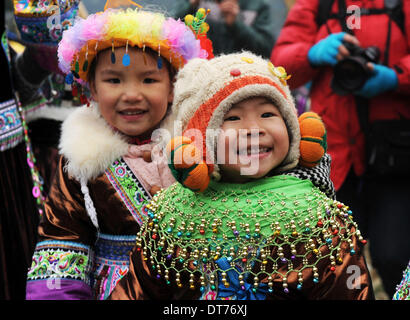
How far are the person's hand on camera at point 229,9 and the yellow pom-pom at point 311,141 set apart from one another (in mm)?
1442

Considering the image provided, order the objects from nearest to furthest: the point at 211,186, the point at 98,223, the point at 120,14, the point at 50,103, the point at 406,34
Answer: the point at 211,186 → the point at 120,14 → the point at 98,223 → the point at 406,34 → the point at 50,103

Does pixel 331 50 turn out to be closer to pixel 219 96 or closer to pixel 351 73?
pixel 351 73

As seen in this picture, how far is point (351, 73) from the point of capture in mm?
2277

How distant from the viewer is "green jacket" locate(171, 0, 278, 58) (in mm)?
1948

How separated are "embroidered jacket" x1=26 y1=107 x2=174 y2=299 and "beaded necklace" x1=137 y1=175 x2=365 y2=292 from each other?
0.36m

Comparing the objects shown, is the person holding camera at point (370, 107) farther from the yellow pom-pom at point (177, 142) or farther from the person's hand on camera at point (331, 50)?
the yellow pom-pom at point (177, 142)

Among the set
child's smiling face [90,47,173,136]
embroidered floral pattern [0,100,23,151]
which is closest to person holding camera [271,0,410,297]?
child's smiling face [90,47,173,136]

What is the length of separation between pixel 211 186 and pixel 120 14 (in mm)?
673

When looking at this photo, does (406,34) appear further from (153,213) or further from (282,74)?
(153,213)

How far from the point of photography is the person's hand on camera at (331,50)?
228 cm

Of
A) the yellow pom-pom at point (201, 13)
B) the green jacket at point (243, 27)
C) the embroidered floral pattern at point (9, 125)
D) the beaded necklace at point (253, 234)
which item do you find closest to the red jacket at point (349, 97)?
the green jacket at point (243, 27)

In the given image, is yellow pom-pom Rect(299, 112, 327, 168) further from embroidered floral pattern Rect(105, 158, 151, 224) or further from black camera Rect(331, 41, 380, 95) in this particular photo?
black camera Rect(331, 41, 380, 95)

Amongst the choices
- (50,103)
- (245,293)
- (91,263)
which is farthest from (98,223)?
(50,103)

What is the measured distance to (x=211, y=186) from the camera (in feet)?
5.09
